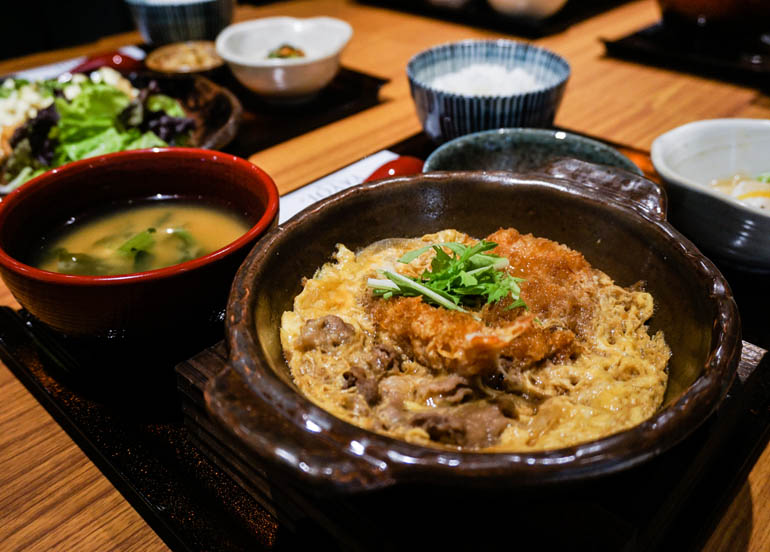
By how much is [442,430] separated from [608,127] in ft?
7.97

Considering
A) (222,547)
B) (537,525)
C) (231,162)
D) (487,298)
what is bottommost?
(222,547)

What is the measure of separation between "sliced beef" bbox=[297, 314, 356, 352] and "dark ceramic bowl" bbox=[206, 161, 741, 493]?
2.5 inches

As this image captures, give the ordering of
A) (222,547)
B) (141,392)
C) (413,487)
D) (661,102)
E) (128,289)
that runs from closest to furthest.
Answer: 1. (413,487)
2. (222,547)
3. (128,289)
4. (141,392)
5. (661,102)

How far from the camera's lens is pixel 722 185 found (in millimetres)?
2229

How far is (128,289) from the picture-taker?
4.28ft

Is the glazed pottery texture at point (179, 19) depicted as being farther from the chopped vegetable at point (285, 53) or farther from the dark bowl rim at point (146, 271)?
the dark bowl rim at point (146, 271)

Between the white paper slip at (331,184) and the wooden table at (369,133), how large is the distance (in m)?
0.20

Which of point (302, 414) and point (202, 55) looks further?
point (202, 55)

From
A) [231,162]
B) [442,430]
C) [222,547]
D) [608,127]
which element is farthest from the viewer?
[608,127]

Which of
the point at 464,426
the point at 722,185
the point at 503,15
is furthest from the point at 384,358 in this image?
the point at 503,15

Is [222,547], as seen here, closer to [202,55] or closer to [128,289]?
[128,289]

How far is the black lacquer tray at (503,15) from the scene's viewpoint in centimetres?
432

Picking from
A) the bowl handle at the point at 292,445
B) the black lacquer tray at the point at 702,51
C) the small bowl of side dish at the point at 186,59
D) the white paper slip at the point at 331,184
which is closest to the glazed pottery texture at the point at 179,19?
the small bowl of side dish at the point at 186,59

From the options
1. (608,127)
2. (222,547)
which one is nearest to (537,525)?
(222,547)
